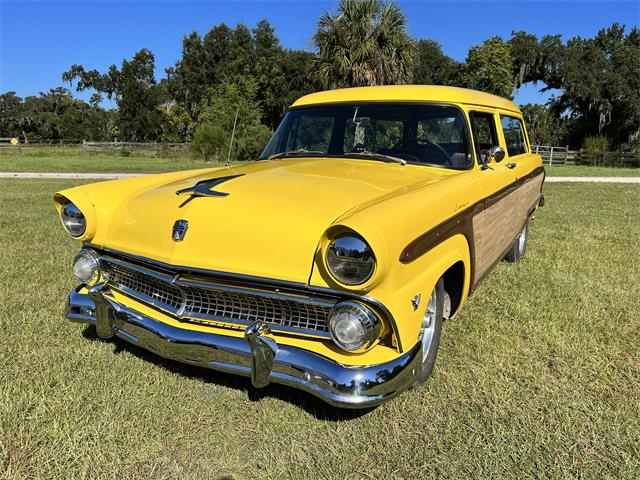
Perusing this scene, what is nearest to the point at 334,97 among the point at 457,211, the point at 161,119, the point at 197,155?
the point at 457,211

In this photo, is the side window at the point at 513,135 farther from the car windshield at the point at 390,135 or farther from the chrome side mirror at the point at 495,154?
the car windshield at the point at 390,135

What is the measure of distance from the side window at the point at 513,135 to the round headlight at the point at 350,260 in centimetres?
281

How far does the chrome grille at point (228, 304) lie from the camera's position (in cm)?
235

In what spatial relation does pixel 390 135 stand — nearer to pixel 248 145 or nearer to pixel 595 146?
pixel 248 145

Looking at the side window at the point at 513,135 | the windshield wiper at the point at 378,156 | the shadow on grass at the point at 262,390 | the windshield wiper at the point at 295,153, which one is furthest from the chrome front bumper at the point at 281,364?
the side window at the point at 513,135

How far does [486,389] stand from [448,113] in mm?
1890

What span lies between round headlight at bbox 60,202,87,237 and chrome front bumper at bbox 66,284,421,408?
2.46ft

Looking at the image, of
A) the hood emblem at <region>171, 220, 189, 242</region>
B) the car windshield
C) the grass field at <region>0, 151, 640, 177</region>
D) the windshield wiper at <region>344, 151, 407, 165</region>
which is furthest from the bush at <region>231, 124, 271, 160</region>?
the hood emblem at <region>171, 220, 189, 242</region>

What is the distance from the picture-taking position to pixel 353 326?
2186 mm

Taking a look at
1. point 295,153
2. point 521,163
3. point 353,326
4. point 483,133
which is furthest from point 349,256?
point 521,163

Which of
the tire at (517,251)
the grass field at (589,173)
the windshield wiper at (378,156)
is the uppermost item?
the windshield wiper at (378,156)

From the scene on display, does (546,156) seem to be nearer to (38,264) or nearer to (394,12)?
(394,12)

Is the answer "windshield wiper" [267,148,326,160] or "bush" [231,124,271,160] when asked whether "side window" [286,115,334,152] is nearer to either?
"windshield wiper" [267,148,326,160]

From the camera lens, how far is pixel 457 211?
2867 mm
